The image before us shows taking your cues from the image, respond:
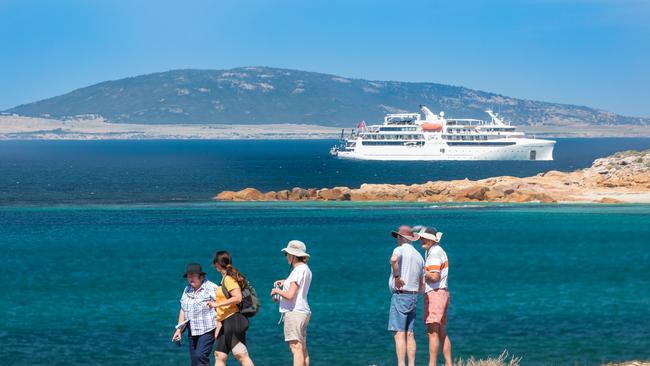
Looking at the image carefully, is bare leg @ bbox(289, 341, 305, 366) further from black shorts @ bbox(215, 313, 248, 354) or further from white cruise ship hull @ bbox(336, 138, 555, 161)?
white cruise ship hull @ bbox(336, 138, 555, 161)

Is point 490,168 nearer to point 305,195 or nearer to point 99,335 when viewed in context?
point 305,195

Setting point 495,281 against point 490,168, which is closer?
point 495,281

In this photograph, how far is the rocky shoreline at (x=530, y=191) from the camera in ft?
162

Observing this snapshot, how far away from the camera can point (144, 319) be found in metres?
19.2

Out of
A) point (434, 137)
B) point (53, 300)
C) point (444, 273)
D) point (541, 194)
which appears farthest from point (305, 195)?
point (434, 137)

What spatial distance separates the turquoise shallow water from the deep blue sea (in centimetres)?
4

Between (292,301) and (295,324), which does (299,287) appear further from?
(295,324)

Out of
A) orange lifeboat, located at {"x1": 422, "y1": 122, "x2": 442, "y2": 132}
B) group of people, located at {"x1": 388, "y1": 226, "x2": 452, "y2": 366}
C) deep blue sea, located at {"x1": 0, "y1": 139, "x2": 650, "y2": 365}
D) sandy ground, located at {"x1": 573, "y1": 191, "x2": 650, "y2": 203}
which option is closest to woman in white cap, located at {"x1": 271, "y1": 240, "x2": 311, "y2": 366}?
group of people, located at {"x1": 388, "y1": 226, "x2": 452, "y2": 366}

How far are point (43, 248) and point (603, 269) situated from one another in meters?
15.7

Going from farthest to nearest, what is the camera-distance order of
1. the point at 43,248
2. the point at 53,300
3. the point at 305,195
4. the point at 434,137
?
the point at 434,137
the point at 305,195
the point at 43,248
the point at 53,300

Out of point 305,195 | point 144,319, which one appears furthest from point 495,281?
point 305,195

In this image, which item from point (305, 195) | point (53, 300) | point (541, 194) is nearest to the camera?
point (53, 300)

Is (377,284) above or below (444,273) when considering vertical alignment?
below

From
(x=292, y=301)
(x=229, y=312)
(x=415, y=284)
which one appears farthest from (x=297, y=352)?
(x=415, y=284)
